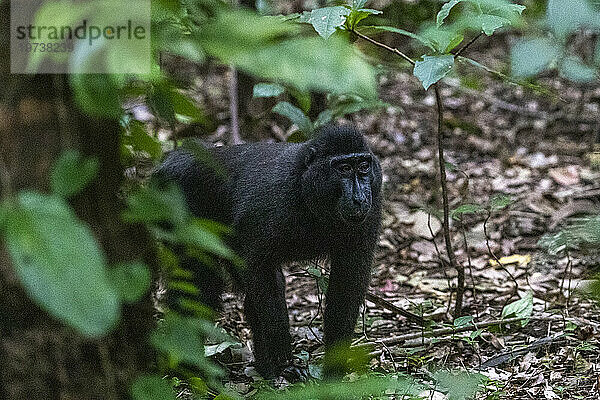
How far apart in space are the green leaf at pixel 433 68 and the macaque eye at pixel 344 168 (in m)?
0.66

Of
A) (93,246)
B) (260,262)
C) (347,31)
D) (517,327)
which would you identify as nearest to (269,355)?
(260,262)

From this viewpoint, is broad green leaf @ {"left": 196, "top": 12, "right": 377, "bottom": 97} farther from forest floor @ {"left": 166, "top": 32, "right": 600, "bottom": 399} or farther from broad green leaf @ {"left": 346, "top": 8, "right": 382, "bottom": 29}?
broad green leaf @ {"left": 346, "top": 8, "right": 382, "bottom": 29}

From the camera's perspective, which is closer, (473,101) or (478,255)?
(478,255)

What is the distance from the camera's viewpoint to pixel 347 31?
4.61 metres

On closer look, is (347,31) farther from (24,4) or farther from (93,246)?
(93,246)

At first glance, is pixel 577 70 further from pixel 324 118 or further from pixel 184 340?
pixel 324 118

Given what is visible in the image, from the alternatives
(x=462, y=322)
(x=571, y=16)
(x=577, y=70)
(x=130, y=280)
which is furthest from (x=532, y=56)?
(x=462, y=322)

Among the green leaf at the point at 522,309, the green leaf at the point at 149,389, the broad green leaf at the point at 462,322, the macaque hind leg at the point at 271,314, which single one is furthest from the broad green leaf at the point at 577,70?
the green leaf at the point at 522,309

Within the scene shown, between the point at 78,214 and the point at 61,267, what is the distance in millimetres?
566

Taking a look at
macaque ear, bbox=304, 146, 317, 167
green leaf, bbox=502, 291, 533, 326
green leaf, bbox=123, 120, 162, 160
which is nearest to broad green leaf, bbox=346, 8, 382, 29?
macaque ear, bbox=304, 146, 317, 167

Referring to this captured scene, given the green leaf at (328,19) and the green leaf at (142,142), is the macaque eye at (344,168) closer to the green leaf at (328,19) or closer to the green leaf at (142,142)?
the green leaf at (328,19)

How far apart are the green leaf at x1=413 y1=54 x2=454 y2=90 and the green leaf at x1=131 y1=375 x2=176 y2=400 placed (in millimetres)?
2356

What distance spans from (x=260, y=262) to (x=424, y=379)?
1.16 metres

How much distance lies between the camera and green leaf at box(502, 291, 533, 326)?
189 inches
